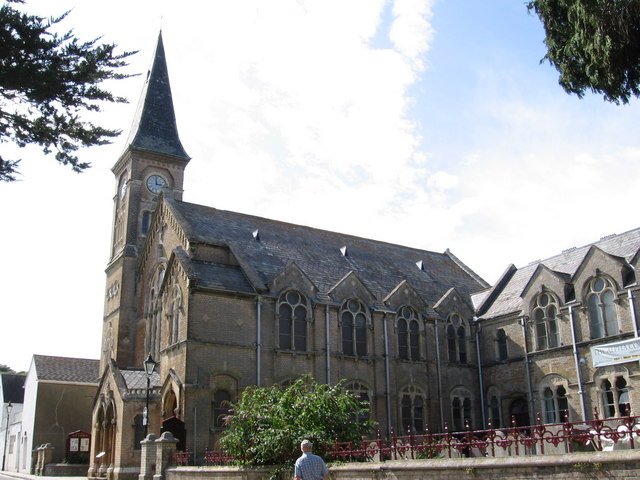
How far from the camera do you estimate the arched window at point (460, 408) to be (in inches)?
1431

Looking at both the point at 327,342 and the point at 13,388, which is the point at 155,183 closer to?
the point at 327,342

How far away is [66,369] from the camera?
48781 mm

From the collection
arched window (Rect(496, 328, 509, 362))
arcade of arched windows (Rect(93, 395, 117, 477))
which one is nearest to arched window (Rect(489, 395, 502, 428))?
arched window (Rect(496, 328, 509, 362))

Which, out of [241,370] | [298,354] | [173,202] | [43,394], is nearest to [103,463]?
[241,370]

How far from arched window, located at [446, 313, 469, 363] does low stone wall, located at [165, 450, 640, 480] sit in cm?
2112

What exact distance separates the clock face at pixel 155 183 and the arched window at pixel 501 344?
24.3 meters

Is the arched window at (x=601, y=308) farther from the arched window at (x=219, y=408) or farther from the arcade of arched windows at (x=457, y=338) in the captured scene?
the arched window at (x=219, y=408)

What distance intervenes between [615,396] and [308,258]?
54.1 feet

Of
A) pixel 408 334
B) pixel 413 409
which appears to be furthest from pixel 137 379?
pixel 408 334

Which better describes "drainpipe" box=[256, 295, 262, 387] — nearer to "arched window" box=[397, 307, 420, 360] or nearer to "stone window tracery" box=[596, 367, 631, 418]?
"arched window" box=[397, 307, 420, 360]

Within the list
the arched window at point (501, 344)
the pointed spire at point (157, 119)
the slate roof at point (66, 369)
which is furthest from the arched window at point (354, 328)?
the slate roof at point (66, 369)

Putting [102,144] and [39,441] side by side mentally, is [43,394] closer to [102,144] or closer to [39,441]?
[39,441]

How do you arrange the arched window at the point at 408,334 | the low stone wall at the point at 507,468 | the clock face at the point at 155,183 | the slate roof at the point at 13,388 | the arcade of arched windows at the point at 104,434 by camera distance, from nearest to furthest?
the low stone wall at the point at 507,468
the arcade of arched windows at the point at 104,434
the arched window at the point at 408,334
the clock face at the point at 155,183
the slate roof at the point at 13,388

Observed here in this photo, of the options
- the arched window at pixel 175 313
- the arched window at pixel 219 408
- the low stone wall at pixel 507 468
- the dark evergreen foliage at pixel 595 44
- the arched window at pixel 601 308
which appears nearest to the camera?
the low stone wall at pixel 507 468
